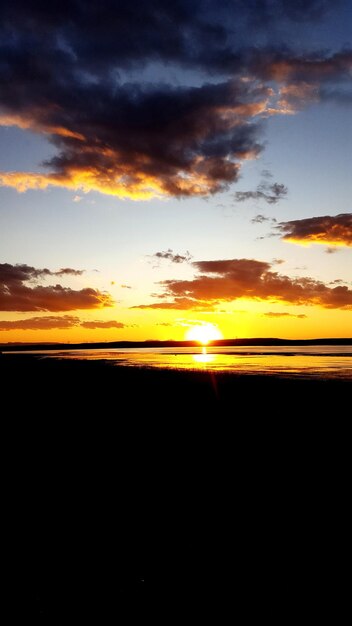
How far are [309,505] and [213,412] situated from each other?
9608 millimetres

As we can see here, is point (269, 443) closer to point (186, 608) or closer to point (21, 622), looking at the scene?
point (186, 608)

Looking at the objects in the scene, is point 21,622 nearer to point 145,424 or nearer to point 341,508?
point 341,508

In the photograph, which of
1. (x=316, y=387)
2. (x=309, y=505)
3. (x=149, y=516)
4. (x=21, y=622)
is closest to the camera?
(x=21, y=622)

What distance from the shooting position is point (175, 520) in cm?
690

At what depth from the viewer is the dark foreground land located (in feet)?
15.8

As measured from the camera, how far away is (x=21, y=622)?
443 cm

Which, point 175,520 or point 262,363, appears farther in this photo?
point 262,363

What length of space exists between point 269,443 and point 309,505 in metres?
4.38

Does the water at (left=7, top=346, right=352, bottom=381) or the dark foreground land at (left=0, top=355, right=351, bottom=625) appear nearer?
the dark foreground land at (left=0, top=355, right=351, bottom=625)

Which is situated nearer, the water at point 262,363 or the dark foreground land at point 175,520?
the dark foreground land at point 175,520

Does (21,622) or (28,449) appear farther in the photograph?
(28,449)

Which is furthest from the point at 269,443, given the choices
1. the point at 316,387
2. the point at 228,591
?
the point at 316,387

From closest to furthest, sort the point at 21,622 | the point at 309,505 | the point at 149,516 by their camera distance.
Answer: the point at 21,622, the point at 149,516, the point at 309,505

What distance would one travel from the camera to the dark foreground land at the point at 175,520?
4809 mm
